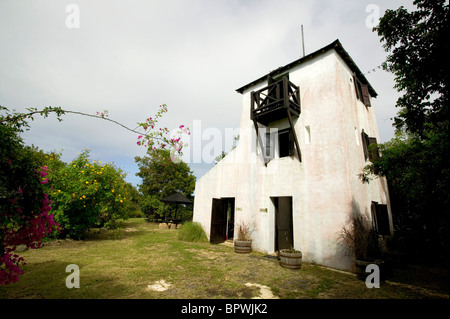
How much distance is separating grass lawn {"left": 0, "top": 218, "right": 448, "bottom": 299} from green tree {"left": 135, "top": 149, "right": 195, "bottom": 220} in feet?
48.6

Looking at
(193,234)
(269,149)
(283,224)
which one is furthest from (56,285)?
(269,149)

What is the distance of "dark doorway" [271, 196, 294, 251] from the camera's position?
8.91 metres

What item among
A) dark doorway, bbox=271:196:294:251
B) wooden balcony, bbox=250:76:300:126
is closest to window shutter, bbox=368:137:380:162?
wooden balcony, bbox=250:76:300:126

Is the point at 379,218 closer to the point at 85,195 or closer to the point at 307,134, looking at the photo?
the point at 307,134

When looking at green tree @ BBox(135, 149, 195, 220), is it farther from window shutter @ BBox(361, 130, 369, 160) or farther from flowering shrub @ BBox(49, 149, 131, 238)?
window shutter @ BBox(361, 130, 369, 160)

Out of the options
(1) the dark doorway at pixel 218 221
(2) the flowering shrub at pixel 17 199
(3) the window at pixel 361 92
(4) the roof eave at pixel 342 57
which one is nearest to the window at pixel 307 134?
(4) the roof eave at pixel 342 57

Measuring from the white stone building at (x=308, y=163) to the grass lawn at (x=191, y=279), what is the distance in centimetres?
154

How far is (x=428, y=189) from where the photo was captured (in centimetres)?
330

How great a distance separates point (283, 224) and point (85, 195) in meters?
9.66

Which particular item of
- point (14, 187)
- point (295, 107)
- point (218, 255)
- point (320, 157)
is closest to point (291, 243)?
point (218, 255)

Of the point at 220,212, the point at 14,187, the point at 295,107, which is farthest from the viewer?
the point at 220,212
